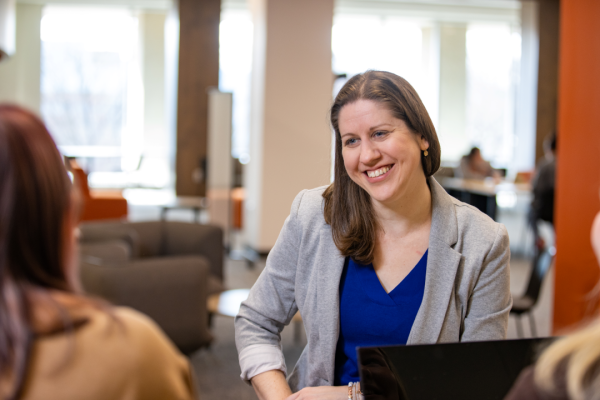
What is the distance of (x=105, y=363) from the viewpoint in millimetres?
749

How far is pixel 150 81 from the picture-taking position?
12.2 metres

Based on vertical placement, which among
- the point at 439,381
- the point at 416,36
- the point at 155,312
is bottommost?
the point at 155,312

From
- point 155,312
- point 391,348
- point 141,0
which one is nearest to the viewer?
point 391,348

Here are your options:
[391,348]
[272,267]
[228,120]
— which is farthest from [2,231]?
[228,120]

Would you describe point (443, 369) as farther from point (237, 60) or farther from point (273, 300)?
point (237, 60)

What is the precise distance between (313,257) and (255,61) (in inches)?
229

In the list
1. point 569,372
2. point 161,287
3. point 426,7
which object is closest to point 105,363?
point 569,372

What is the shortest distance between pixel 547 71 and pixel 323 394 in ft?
38.4

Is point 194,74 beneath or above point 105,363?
above

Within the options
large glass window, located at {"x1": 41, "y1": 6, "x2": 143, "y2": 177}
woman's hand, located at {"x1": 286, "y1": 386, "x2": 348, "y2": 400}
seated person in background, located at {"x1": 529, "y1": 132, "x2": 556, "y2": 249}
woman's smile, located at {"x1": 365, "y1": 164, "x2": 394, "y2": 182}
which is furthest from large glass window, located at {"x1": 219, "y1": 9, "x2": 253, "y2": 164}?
woman's hand, located at {"x1": 286, "y1": 386, "x2": 348, "y2": 400}

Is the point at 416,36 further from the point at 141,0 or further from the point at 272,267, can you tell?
the point at 272,267

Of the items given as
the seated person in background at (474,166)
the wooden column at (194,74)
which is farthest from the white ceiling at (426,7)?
the seated person in background at (474,166)

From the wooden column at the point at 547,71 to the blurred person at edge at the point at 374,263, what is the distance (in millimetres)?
11208

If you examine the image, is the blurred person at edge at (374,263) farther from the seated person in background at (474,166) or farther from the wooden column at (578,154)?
the seated person in background at (474,166)
